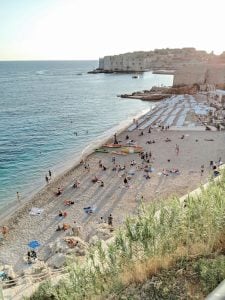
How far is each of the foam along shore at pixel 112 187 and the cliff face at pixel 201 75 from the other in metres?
34.1

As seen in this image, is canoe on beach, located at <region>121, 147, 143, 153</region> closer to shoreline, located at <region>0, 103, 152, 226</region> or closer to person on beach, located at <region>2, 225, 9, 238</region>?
shoreline, located at <region>0, 103, 152, 226</region>

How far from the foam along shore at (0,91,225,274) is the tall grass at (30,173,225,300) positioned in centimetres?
785

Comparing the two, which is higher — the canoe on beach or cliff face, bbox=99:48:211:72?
cliff face, bbox=99:48:211:72

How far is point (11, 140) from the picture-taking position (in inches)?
1649

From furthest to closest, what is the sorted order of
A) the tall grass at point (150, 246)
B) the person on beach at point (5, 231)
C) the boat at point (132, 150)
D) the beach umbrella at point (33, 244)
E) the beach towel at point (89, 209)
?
the boat at point (132, 150), the beach towel at point (89, 209), the person on beach at point (5, 231), the beach umbrella at point (33, 244), the tall grass at point (150, 246)

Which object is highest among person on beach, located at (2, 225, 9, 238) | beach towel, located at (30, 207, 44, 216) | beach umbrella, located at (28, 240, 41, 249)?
beach umbrella, located at (28, 240, 41, 249)

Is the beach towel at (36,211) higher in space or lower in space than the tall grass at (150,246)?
lower

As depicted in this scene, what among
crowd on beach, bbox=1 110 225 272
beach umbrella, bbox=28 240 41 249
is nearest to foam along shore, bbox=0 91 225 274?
crowd on beach, bbox=1 110 225 272

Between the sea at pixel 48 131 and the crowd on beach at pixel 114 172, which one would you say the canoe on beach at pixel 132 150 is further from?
the sea at pixel 48 131

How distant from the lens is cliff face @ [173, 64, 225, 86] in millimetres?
68000

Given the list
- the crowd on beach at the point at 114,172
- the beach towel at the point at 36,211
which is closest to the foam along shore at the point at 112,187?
the crowd on beach at the point at 114,172

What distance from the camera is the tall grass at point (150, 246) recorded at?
23.8ft

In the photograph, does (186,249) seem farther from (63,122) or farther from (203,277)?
(63,122)

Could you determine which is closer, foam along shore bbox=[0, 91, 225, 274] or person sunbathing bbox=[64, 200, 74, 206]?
foam along shore bbox=[0, 91, 225, 274]
